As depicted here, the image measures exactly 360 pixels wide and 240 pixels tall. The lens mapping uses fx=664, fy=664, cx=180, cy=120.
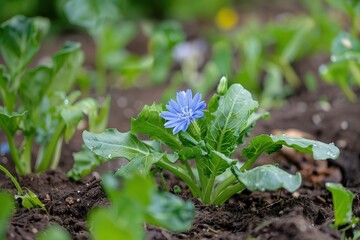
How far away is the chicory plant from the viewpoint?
2074 mm

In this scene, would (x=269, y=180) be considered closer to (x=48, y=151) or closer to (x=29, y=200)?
(x=29, y=200)

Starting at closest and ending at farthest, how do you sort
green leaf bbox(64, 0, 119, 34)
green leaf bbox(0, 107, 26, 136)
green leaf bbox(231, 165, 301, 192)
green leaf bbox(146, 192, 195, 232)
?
1. green leaf bbox(146, 192, 195, 232)
2. green leaf bbox(231, 165, 301, 192)
3. green leaf bbox(0, 107, 26, 136)
4. green leaf bbox(64, 0, 119, 34)

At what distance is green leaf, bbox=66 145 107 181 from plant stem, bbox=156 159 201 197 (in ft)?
1.44

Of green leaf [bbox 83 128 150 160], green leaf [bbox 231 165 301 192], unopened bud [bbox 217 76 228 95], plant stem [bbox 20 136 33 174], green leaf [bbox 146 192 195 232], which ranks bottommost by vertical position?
plant stem [bbox 20 136 33 174]

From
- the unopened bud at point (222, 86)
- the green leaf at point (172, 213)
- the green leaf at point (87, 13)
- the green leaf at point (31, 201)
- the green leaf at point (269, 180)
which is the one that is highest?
the unopened bud at point (222, 86)

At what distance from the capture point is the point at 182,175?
2252 millimetres

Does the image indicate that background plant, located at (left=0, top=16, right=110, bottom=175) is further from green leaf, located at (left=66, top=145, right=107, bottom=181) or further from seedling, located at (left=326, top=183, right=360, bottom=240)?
seedling, located at (left=326, top=183, right=360, bottom=240)

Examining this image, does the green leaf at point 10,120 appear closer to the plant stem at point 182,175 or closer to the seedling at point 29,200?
the seedling at point 29,200

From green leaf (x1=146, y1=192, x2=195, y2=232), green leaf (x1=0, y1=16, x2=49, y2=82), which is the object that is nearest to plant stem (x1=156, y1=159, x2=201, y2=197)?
green leaf (x1=146, y1=192, x2=195, y2=232)

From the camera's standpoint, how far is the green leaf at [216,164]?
2.03 m

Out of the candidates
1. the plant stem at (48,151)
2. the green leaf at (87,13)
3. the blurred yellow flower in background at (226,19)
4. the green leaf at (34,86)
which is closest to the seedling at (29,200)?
the plant stem at (48,151)

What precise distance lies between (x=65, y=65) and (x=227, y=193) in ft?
3.27

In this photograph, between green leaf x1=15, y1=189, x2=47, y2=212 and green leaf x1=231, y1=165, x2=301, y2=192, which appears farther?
green leaf x1=15, y1=189, x2=47, y2=212

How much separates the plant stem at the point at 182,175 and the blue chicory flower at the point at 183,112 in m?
0.17
